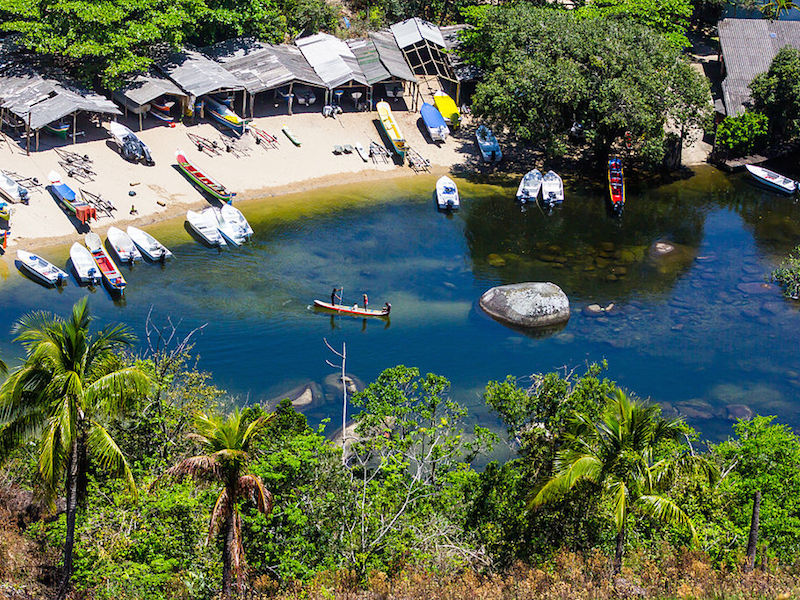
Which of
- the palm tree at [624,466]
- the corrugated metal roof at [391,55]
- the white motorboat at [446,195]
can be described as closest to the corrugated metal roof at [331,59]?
the corrugated metal roof at [391,55]

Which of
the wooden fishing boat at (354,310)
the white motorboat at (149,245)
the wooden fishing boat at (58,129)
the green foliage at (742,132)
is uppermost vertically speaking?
the wooden fishing boat at (58,129)

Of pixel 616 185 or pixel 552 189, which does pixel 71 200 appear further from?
pixel 616 185

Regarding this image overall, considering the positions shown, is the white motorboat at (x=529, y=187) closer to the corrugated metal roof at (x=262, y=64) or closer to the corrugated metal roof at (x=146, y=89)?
the corrugated metal roof at (x=262, y=64)

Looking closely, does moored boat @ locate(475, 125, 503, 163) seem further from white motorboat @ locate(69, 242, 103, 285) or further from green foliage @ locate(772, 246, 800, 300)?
white motorboat @ locate(69, 242, 103, 285)

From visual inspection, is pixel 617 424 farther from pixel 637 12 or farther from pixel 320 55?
pixel 637 12

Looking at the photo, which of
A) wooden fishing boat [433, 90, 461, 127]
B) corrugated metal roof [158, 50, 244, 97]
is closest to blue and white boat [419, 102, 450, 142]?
wooden fishing boat [433, 90, 461, 127]

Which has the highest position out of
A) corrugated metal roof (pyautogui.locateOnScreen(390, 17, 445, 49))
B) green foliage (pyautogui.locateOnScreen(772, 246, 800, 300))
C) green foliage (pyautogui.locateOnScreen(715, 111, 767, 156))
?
corrugated metal roof (pyautogui.locateOnScreen(390, 17, 445, 49))

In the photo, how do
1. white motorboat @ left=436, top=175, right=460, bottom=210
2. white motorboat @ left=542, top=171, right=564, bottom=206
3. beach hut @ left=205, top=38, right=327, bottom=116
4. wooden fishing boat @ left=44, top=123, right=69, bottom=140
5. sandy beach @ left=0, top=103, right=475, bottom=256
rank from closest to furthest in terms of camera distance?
sandy beach @ left=0, top=103, right=475, bottom=256
wooden fishing boat @ left=44, top=123, right=69, bottom=140
white motorboat @ left=436, top=175, right=460, bottom=210
white motorboat @ left=542, top=171, right=564, bottom=206
beach hut @ left=205, top=38, right=327, bottom=116
